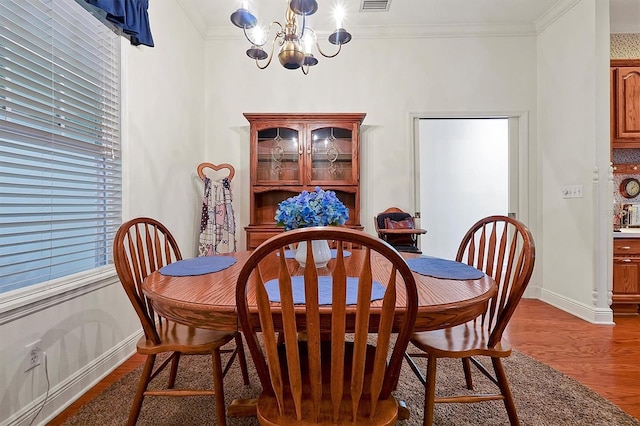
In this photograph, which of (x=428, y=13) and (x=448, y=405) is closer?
(x=448, y=405)

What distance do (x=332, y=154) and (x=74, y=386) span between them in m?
2.64

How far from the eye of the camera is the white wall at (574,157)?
263 cm

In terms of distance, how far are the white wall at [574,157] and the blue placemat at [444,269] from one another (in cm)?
212

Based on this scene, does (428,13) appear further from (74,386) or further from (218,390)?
(74,386)

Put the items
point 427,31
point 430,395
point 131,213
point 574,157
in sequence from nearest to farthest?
point 430,395 → point 131,213 → point 574,157 → point 427,31

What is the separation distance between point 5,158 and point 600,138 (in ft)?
12.9

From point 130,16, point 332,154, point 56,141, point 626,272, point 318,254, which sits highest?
point 130,16

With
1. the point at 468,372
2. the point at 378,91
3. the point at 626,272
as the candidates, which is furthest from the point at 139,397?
the point at 626,272

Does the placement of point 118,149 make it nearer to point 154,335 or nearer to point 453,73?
point 154,335

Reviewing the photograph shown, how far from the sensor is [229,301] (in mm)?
938

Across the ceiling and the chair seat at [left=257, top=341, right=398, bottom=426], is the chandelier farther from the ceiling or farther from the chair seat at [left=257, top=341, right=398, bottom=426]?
the chair seat at [left=257, top=341, right=398, bottom=426]

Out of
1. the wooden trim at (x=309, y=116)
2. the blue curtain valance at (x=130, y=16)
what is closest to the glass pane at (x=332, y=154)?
the wooden trim at (x=309, y=116)

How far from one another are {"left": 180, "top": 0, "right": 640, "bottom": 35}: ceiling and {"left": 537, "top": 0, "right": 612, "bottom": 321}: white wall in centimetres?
28

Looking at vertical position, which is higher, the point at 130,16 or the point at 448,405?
the point at 130,16
